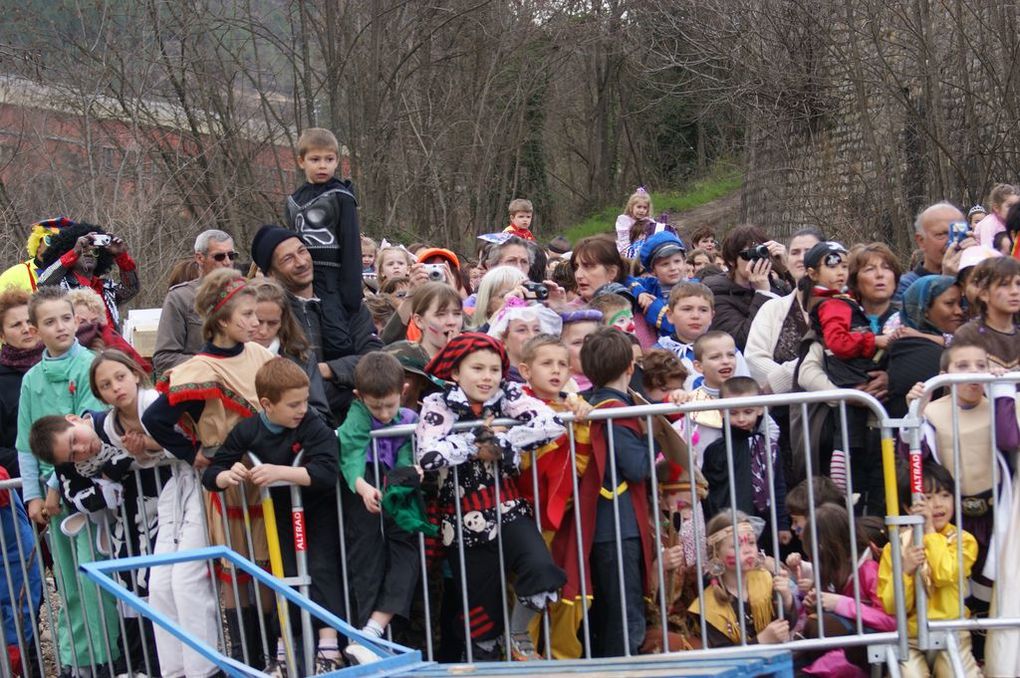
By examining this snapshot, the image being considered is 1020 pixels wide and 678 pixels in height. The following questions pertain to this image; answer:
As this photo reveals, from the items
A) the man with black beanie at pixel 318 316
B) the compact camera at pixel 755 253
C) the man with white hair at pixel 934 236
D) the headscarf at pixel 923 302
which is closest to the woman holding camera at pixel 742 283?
the compact camera at pixel 755 253

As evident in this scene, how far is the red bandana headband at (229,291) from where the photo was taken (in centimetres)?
608

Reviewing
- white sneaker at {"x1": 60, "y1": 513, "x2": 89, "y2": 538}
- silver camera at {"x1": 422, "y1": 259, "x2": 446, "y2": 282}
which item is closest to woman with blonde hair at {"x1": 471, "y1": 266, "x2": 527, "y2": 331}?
silver camera at {"x1": 422, "y1": 259, "x2": 446, "y2": 282}

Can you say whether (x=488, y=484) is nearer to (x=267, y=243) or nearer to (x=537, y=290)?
(x=537, y=290)

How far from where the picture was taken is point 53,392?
6.64 m

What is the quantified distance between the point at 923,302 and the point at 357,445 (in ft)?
10.6

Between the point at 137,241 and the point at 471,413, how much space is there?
11.7m

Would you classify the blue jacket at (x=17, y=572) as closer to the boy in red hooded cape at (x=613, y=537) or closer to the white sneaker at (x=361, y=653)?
the white sneaker at (x=361, y=653)

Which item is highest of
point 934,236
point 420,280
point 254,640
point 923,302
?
point 420,280

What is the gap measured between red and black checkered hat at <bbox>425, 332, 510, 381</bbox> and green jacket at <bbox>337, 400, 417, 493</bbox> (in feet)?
1.01

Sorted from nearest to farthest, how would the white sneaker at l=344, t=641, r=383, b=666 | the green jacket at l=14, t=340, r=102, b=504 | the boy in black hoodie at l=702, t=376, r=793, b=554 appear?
the white sneaker at l=344, t=641, r=383, b=666
the boy in black hoodie at l=702, t=376, r=793, b=554
the green jacket at l=14, t=340, r=102, b=504

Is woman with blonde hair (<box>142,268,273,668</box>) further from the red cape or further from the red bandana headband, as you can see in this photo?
the red cape

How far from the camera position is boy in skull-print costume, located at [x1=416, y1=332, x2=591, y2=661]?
223 inches

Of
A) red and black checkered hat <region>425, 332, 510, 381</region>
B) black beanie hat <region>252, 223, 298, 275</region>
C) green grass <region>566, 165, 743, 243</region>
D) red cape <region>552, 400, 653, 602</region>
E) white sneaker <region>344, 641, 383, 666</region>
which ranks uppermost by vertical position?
green grass <region>566, 165, 743, 243</region>

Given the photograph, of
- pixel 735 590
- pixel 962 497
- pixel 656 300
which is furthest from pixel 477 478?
pixel 656 300
